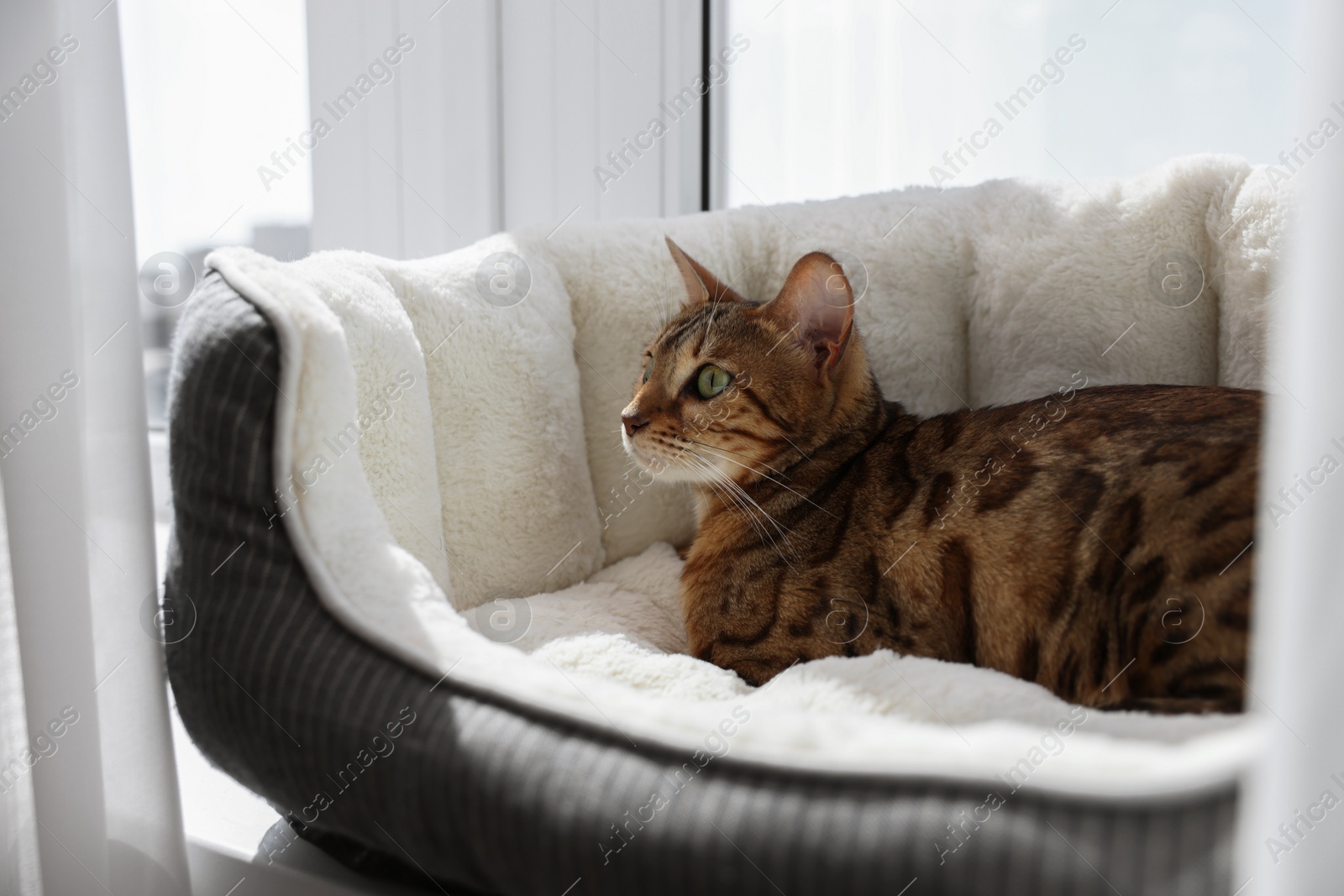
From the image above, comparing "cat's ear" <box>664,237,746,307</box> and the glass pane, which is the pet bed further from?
the glass pane

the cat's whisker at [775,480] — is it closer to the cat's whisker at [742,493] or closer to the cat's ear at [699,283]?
the cat's whisker at [742,493]

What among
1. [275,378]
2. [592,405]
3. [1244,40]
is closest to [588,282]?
[592,405]

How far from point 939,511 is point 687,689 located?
Answer: 458 millimetres

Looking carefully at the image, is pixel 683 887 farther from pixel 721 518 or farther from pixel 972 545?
pixel 721 518

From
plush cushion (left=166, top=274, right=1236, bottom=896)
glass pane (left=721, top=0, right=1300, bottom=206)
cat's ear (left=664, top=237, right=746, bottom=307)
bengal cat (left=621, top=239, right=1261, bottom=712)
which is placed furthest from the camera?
glass pane (left=721, top=0, right=1300, bottom=206)

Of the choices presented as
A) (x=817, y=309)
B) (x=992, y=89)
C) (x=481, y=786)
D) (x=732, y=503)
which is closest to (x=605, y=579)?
(x=732, y=503)

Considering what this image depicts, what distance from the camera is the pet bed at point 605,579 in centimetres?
78

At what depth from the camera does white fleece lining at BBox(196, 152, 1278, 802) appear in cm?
77

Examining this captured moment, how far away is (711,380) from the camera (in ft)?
4.87

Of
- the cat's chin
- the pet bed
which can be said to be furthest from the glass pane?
the cat's chin

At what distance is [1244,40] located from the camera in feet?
6.04

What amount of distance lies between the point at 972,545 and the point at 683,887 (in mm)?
651

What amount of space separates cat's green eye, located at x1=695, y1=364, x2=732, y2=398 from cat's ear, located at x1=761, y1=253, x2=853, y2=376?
5.1 inches

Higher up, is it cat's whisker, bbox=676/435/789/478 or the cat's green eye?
the cat's green eye
